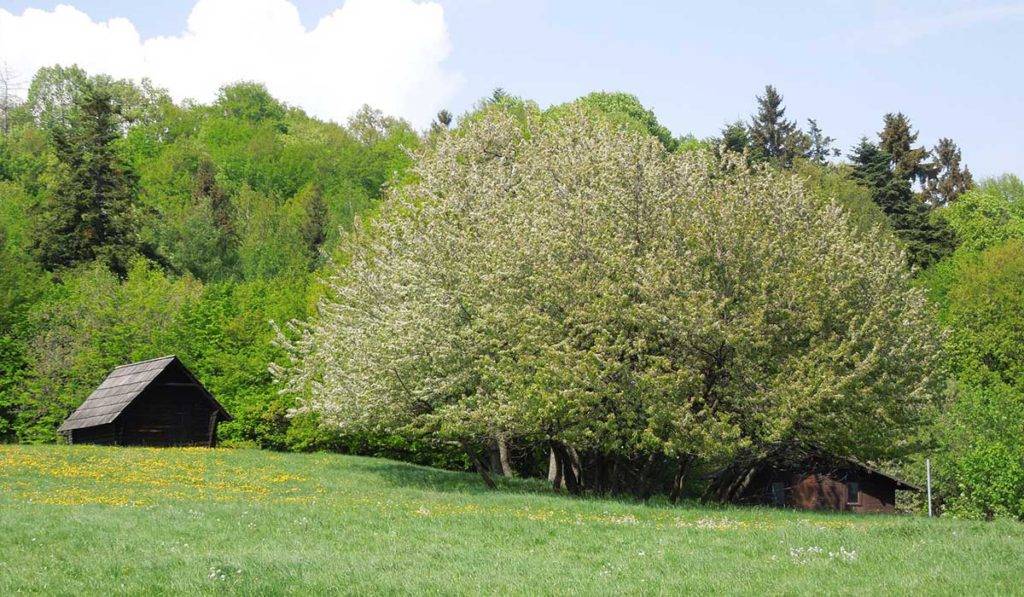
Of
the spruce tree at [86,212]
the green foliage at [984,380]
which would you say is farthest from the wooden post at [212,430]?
the green foliage at [984,380]

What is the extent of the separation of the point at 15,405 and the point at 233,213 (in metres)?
52.2

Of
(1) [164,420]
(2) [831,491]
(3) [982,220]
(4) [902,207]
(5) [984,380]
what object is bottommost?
(2) [831,491]

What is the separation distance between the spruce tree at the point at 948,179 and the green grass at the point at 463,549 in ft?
304

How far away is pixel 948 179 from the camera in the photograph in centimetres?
11469

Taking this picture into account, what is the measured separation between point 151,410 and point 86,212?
24.8 metres

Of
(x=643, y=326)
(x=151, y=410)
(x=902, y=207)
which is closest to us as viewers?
(x=643, y=326)

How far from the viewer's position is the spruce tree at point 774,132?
9762 centimetres

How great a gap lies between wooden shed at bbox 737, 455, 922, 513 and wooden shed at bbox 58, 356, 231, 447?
29.2 m

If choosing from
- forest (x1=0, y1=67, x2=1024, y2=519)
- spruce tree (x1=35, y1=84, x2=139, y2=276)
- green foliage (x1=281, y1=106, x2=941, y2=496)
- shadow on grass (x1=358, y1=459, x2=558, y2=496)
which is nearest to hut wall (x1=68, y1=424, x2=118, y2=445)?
forest (x1=0, y1=67, x2=1024, y2=519)

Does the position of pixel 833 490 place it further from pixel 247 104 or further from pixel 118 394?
pixel 247 104

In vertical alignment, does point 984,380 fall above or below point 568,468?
above

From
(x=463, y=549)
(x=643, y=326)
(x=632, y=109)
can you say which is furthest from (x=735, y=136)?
(x=463, y=549)

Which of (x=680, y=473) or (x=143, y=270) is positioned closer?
(x=680, y=473)

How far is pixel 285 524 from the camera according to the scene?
2080 cm
